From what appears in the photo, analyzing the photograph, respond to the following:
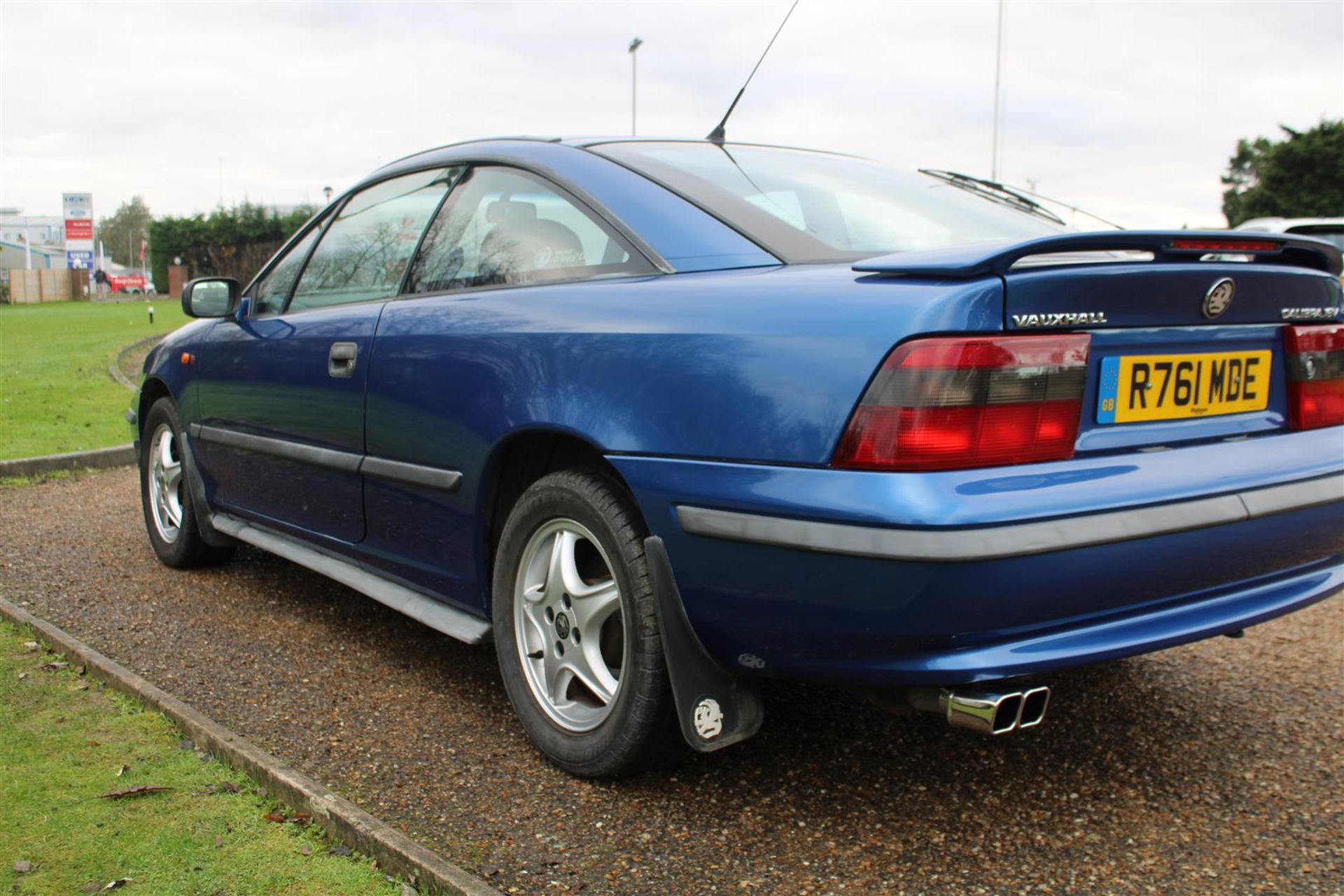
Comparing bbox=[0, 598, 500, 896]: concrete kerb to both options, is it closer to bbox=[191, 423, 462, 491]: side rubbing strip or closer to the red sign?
bbox=[191, 423, 462, 491]: side rubbing strip

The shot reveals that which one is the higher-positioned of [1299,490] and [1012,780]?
[1299,490]

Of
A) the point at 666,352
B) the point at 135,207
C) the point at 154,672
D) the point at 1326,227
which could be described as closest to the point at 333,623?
the point at 154,672

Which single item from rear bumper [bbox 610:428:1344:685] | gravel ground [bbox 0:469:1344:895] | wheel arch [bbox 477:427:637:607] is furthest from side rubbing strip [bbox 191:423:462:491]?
rear bumper [bbox 610:428:1344:685]

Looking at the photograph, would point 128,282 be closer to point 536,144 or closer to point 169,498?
point 169,498

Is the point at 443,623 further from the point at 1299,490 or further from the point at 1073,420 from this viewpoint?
the point at 1299,490

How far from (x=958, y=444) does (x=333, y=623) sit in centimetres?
277

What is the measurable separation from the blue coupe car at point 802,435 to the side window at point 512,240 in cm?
1

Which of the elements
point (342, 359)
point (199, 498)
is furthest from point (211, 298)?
point (342, 359)

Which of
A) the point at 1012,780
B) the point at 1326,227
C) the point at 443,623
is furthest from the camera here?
the point at 1326,227

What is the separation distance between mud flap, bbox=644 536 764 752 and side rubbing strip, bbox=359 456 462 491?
0.77 meters

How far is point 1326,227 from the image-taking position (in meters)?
13.3

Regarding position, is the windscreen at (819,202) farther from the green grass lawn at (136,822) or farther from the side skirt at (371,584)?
the green grass lawn at (136,822)

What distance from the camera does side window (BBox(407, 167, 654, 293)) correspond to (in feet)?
9.70

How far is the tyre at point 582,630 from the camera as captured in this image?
2604 millimetres
